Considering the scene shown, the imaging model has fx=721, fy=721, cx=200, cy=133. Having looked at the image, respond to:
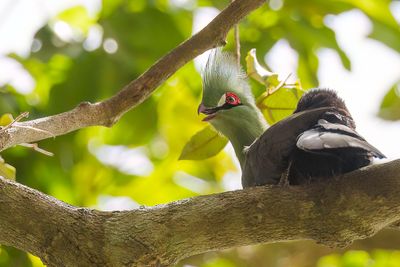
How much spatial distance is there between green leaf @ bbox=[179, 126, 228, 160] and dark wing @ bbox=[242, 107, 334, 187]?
1.76 feet

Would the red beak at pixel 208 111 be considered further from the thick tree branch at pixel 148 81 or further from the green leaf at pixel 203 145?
the thick tree branch at pixel 148 81

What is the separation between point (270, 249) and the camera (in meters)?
4.66

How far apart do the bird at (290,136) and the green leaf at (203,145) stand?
0.04 metres

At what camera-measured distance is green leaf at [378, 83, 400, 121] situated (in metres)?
4.54

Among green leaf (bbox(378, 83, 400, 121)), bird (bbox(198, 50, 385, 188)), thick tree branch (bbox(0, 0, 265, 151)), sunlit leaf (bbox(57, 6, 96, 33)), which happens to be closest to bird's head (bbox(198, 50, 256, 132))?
bird (bbox(198, 50, 385, 188))

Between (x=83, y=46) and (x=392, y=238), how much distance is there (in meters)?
2.11

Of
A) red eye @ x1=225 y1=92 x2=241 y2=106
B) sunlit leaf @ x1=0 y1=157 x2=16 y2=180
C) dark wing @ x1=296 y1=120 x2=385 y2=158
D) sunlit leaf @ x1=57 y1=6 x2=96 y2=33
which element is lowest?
dark wing @ x1=296 y1=120 x2=385 y2=158

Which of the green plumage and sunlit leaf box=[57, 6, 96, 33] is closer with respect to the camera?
the green plumage

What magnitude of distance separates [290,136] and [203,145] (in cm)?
73

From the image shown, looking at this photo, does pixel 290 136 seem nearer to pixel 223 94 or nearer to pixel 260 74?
pixel 260 74

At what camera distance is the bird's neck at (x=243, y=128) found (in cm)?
299

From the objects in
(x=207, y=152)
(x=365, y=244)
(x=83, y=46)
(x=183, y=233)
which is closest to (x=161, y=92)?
(x=83, y=46)

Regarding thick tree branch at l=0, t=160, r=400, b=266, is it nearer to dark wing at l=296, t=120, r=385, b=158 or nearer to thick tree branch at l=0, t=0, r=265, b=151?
dark wing at l=296, t=120, r=385, b=158

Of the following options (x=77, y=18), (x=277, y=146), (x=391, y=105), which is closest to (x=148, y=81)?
(x=277, y=146)
